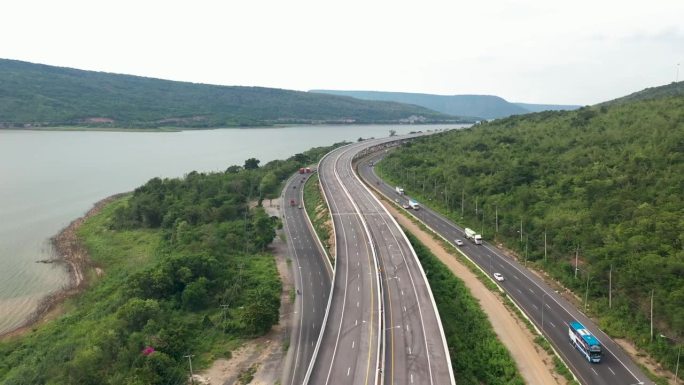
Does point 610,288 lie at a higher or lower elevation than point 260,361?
higher

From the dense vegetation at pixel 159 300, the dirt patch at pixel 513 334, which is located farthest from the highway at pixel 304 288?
the dirt patch at pixel 513 334

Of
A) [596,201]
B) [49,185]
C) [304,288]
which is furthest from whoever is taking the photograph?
→ [49,185]

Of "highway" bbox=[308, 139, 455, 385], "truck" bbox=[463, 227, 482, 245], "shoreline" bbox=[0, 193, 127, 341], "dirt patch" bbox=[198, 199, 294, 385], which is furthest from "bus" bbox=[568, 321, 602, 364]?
"shoreline" bbox=[0, 193, 127, 341]

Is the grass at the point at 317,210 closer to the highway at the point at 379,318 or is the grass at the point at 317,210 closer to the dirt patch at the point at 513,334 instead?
the highway at the point at 379,318

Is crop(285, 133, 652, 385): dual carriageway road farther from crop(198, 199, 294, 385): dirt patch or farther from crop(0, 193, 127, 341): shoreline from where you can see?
crop(0, 193, 127, 341): shoreline

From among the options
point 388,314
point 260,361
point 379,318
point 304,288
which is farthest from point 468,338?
point 304,288

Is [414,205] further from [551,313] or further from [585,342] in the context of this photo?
[585,342]

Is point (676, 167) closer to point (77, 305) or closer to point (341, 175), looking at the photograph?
point (341, 175)
